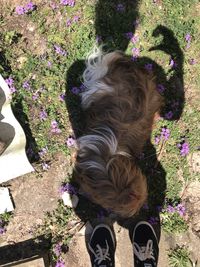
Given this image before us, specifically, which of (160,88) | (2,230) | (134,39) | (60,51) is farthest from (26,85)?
(2,230)

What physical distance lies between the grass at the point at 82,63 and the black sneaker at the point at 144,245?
24 centimetres

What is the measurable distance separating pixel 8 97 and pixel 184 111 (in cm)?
208

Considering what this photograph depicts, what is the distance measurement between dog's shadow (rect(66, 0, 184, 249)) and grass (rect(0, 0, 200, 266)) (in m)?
0.01

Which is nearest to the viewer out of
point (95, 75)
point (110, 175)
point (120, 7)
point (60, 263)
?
point (110, 175)

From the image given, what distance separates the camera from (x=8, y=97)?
4875 millimetres

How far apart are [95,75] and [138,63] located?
66 cm

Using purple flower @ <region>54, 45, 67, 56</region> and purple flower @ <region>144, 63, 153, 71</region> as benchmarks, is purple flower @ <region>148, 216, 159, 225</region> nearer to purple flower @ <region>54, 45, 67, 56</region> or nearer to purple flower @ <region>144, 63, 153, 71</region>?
purple flower @ <region>144, 63, 153, 71</region>

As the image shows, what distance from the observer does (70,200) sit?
486cm

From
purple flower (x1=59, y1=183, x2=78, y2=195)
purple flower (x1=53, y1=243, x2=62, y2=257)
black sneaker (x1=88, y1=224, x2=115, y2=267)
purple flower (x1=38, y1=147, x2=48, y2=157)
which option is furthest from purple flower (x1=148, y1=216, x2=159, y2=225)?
purple flower (x1=38, y1=147, x2=48, y2=157)

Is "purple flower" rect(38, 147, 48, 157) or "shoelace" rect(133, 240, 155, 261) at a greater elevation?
"purple flower" rect(38, 147, 48, 157)

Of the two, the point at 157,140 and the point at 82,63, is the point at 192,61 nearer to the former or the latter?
the point at 157,140

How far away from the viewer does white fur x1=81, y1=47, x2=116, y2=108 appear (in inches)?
178

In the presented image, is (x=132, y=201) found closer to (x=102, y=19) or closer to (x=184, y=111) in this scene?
(x=184, y=111)

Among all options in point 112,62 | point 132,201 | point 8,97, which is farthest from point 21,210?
point 112,62
